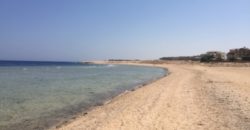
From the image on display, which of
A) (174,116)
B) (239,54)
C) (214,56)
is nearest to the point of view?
(174,116)

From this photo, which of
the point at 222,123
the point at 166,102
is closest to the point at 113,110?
the point at 166,102

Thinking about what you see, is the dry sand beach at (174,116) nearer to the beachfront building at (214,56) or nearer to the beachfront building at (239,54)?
the beachfront building at (239,54)

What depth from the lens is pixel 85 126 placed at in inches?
420

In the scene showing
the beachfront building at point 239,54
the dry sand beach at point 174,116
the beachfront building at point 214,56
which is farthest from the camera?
the beachfront building at point 214,56

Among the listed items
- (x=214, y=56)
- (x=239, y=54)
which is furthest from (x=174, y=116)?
(x=214, y=56)

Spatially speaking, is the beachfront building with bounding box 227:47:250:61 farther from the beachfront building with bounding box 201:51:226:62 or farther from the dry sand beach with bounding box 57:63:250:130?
the dry sand beach with bounding box 57:63:250:130

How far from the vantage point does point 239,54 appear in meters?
87.5

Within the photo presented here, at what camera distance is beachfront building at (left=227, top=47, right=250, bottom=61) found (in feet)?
266

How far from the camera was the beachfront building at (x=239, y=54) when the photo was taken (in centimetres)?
8094

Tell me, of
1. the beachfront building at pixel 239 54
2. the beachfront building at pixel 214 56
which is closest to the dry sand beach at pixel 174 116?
the beachfront building at pixel 239 54

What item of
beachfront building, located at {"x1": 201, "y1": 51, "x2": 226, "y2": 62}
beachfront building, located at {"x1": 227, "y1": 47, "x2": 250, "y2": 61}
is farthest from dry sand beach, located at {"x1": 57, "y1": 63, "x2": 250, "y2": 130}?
beachfront building, located at {"x1": 201, "y1": 51, "x2": 226, "y2": 62}

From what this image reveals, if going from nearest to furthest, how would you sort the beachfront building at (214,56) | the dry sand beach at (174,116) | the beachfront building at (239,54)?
1. the dry sand beach at (174,116)
2. the beachfront building at (239,54)
3. the beachfront building at (214,56)

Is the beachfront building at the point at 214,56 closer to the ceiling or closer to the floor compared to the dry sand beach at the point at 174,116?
closer to the ceiling

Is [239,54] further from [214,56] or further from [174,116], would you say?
[174,116]
